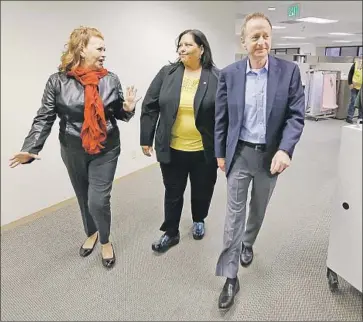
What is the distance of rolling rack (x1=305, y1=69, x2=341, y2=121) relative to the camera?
5141mm

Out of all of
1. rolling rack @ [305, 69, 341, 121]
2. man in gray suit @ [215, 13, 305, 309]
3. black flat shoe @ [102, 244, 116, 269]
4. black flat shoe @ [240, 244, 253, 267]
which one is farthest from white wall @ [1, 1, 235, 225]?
rolling rack @ [305, 69, 341, 121]

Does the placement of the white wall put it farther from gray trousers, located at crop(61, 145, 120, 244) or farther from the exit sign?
the exit sign

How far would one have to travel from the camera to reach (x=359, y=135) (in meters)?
1.08

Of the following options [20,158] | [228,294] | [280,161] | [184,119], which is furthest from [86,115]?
[228,294]

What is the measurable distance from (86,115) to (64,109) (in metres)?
0.10

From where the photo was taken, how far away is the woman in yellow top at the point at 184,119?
1.39 meters

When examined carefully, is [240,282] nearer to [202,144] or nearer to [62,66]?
[202,144]

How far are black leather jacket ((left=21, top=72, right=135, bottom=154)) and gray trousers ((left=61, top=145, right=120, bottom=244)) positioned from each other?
0.19 ft

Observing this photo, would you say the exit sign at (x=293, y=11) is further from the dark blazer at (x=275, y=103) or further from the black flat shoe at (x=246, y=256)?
the black flat shoe at (x=246, y=256)

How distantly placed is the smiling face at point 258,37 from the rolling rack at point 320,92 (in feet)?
14.3

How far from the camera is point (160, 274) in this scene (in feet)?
4.83

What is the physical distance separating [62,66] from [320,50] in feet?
37.4

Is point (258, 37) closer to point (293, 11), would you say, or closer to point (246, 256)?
point (246, 256)

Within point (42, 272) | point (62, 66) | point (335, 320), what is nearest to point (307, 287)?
point (335, 320)
